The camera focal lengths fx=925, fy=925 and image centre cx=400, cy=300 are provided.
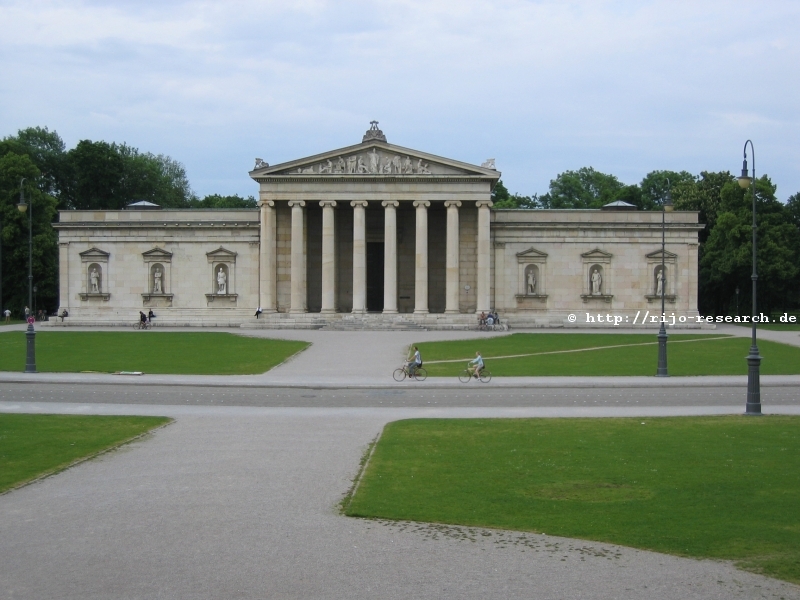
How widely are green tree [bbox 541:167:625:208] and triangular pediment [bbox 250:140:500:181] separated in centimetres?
8834

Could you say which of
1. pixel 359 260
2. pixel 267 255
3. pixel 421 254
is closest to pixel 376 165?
pixel 359 260

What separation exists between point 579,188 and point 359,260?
9773 centimetres

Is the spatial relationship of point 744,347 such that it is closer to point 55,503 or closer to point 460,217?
point 460,217

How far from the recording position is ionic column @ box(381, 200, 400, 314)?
84.6 meters

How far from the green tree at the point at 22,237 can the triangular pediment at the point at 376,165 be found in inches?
1328

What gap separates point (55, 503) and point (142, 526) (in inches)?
113

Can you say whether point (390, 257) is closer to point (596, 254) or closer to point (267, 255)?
point (267, 255)

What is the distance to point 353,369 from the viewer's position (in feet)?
161

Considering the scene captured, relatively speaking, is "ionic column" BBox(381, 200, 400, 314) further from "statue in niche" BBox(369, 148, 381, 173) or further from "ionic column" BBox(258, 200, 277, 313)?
"ionic column" BBox(258, 200, 277, 313)

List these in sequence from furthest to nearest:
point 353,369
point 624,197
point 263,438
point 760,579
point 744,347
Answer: point 624,197, point 744,347, point 353,369, point 263,438, point 760,579

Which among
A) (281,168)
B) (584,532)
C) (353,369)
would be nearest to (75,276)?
(281,168)

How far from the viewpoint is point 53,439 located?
25.9 meters

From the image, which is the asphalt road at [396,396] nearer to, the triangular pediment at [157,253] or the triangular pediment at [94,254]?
the triangular pediment at [157,253]

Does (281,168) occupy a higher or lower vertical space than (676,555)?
higher
